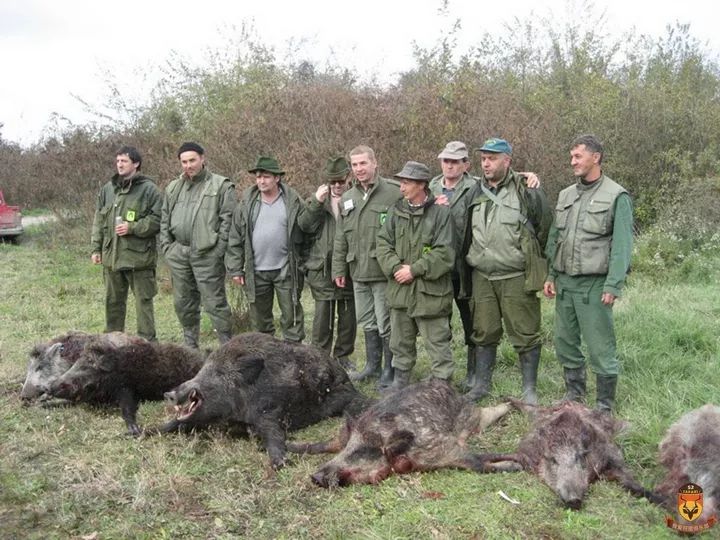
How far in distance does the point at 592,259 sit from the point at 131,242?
16.6 feet

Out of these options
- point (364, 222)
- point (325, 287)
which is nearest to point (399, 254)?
point (364, 222)

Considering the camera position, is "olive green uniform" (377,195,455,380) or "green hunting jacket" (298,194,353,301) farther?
"green hunting jacket" (298,194,353,301)

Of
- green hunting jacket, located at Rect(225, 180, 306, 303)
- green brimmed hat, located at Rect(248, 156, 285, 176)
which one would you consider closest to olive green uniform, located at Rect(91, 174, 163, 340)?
green hunting jacket, located at Rect(225, 180, 306, 303)

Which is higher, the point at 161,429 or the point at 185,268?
the point at 185,268

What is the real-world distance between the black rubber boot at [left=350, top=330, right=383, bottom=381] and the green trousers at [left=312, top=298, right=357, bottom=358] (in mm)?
465

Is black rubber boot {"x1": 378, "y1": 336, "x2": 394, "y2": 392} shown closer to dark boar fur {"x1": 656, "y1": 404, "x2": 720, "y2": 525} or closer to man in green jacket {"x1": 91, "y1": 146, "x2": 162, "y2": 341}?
dark boar fur {"x1": 656, "y1": 404, "x2": 720, "y2": 525}

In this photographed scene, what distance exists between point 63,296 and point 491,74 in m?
10.3

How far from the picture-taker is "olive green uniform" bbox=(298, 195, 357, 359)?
704 centimetres

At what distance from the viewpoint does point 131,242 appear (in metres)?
7.75

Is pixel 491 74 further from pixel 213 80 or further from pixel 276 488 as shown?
pixel 276 488

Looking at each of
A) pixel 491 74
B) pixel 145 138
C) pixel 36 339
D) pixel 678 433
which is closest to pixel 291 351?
pixel 678 433

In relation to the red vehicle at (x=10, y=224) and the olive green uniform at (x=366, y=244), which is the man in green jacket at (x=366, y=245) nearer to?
the olive green uniform at (x=366, y=244)

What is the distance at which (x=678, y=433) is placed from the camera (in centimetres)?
456

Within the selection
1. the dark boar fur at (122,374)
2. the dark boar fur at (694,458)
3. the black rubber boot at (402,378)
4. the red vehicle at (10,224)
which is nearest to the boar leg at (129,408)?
the dark boar fur at (122,374)
